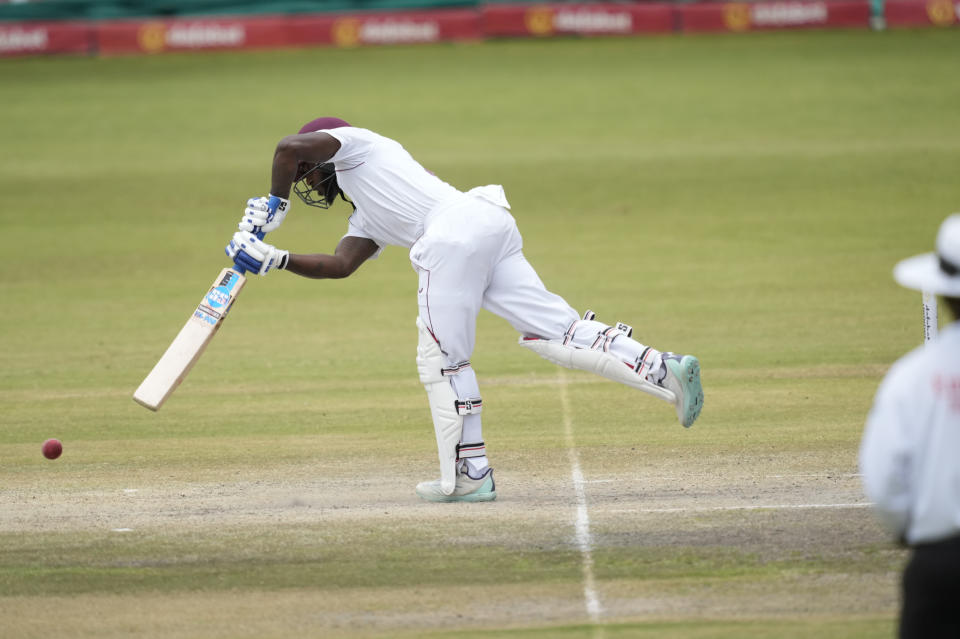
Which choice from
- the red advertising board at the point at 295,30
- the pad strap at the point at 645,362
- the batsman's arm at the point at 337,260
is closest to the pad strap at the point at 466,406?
the pad strap at the point at 645,362

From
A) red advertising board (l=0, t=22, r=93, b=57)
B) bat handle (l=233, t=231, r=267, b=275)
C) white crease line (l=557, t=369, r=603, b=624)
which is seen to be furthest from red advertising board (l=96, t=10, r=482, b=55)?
bat handle (l=233, t=231, r=267, b=275)

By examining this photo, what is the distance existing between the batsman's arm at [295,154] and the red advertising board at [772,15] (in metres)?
21.1

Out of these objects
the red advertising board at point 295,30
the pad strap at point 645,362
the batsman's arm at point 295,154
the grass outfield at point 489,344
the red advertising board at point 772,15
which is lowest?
the grass outfield at point 489,344

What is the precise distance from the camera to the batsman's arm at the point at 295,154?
6941mm

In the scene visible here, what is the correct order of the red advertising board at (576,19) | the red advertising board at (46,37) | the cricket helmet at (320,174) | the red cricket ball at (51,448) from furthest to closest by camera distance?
the red advertising board at (46,37) → the red advertising board at (576,19) → the red cricket ball at (51,448) → the cricket helmet at (320,174)

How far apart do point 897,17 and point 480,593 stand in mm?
23309

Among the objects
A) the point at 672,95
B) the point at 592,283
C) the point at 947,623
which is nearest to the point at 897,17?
the point at 672,95

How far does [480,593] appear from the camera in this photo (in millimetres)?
5695

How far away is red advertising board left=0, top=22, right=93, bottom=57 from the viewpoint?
27156 millimetres

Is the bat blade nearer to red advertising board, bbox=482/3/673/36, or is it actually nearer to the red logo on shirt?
the red logo on shirt

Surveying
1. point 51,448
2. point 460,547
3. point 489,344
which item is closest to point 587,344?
point 460,547

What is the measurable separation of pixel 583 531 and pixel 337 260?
2042mm

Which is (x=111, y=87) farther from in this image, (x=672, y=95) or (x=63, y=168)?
(x=672, y=95)

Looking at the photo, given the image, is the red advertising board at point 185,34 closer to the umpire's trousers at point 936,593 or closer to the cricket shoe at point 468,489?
the cricket shoe at point 468,489
